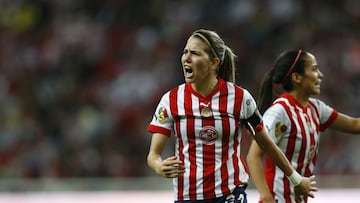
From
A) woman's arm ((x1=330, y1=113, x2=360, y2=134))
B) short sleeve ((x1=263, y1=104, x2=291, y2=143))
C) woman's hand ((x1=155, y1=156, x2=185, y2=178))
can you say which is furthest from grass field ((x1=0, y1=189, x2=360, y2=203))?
woman's hand ((x1=155, y1=156, x2=185, y2=178))

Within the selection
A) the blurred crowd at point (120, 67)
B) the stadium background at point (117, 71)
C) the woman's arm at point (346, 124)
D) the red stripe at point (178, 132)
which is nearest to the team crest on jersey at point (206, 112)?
the red stripe at point (178, 132)

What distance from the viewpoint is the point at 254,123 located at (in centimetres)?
619

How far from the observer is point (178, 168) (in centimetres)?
581

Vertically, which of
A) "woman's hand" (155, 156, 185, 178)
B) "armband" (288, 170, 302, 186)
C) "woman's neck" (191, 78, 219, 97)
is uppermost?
"woman's neck" (191, 78, 219, 97)

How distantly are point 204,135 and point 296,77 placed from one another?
1.13 meters

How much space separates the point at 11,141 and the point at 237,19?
11.8 ft

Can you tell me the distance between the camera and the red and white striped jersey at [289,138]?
22.1 ft

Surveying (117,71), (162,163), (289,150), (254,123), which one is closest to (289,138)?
(289,150)

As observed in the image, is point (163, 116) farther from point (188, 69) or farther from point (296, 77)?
point (296, 77)

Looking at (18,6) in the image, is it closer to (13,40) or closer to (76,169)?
(13,40)

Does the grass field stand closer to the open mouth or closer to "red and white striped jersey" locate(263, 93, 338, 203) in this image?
"red and white striped jersey" locate(263, 93, 338, 203)

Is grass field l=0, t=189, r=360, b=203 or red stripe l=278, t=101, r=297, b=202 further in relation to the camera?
grass field l=0, t=189, r=360, b=203

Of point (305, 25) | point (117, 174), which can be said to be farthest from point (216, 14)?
point (117, 174)

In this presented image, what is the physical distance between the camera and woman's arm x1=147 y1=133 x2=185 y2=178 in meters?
5.75
